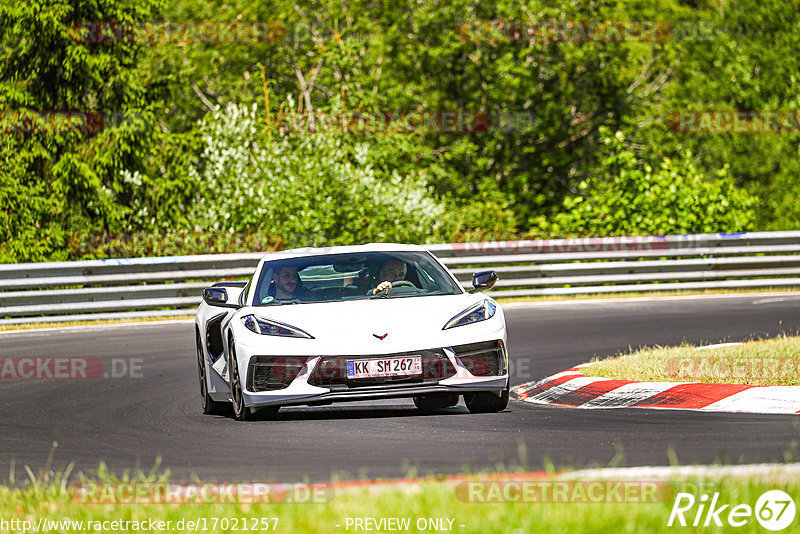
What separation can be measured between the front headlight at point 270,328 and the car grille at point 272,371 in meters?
0.18

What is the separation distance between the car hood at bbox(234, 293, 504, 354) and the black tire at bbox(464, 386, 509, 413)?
0.48 metres

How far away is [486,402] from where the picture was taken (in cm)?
985


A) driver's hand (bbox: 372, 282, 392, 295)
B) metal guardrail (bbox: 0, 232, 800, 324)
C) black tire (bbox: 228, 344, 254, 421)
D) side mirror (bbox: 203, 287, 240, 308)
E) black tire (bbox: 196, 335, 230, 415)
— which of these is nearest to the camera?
black tire (bbox: 228, 344, 254, 421)

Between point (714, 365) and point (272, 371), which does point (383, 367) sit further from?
point (714, 365)

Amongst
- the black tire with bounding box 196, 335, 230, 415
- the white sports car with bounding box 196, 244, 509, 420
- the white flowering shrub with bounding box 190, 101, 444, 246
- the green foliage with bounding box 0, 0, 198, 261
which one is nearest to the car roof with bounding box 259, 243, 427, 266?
the white sports car with bounding box 196, 244, 509, 420

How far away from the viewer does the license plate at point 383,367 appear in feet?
30.2

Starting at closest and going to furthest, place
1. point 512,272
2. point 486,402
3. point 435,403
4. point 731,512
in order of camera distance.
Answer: point 731,512
point 486,402
point 435,403
point 512,272

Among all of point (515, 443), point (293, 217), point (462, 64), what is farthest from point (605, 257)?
point (462, 64)

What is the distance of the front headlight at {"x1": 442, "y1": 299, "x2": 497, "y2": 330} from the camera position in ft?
31.2

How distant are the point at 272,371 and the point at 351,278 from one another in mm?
1462

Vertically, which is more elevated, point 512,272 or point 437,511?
point 437,511

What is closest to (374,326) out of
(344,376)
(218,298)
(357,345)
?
(357,345)

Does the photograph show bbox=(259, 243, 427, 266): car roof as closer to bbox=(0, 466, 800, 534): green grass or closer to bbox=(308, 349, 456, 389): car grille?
bbox=(308, 349, 456, 389): car grille

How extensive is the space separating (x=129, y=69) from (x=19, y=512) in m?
23.5
